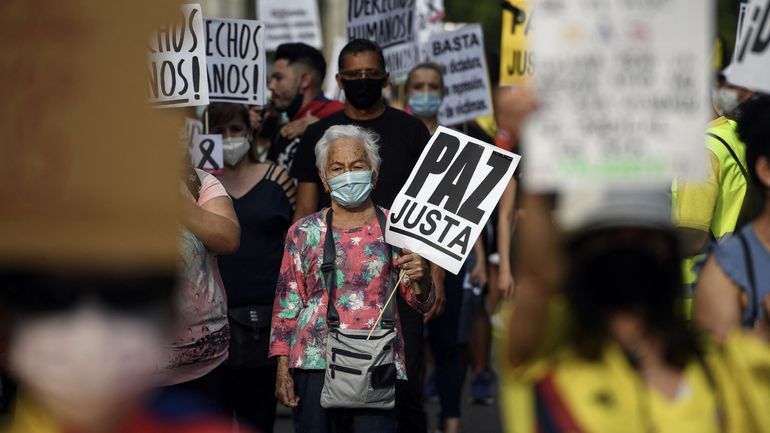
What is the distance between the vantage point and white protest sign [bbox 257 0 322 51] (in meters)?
14.9

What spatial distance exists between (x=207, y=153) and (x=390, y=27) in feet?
12.0

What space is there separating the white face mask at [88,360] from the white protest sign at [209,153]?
5400mm

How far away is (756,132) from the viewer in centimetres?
433

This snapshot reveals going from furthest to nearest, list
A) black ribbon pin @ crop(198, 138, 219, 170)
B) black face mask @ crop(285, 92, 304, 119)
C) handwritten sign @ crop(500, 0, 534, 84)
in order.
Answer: handwritten sign @ crop(500, 0, 534, 84)
black face mask @ crop(285, 92, 304, 119)
black ribbon pin @ crop(198, 138, 219, 170)

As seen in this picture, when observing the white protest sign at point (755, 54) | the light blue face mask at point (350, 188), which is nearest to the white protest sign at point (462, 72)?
the light blue face mask at point (350, 188)

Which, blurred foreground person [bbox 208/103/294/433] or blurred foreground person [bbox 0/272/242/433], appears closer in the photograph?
blurred foreground person [bbox 0/272/242/433]

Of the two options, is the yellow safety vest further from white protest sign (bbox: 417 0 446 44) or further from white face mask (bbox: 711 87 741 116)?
white protest sign (bbox: 417 0 446 44)

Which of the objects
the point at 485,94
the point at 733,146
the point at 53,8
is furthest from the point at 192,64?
the point at 53,8

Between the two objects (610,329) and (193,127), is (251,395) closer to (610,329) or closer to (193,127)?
(193,127)

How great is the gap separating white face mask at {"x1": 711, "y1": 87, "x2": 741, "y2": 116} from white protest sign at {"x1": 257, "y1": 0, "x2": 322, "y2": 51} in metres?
6.92

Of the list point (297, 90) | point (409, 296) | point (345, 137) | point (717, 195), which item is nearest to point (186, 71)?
point (345, 137)

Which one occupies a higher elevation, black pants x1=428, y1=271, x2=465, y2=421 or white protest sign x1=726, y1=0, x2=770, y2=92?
white protest sign x1=726, y1=0, x2=770, y2=92

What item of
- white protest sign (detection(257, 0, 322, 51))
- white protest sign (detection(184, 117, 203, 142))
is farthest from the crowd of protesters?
white protest sign (detection(257, 0, 322, 51))

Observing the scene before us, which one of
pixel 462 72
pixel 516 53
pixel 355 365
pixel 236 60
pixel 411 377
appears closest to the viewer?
pixel 355 365
